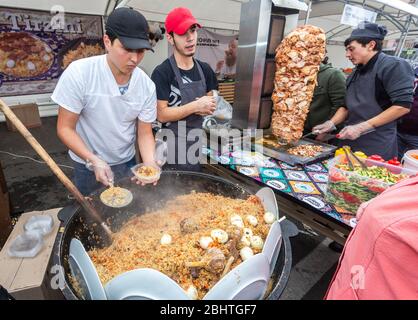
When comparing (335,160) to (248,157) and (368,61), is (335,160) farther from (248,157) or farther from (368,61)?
(368,61)

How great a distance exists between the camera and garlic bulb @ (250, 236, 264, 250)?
1345mm

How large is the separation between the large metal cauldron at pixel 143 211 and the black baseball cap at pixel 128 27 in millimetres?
854

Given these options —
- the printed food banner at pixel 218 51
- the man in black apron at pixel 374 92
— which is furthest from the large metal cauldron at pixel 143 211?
the printed food banner at pixel 218 51

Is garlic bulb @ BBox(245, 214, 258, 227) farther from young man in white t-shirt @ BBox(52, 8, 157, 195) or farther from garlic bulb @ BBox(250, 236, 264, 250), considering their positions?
young man in white t-shirt @ BBox(52, 8, 157, 195)

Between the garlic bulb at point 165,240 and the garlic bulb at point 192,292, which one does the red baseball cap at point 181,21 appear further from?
the garlic bulb at point 192,292

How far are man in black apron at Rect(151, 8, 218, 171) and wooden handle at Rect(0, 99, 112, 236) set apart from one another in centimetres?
119

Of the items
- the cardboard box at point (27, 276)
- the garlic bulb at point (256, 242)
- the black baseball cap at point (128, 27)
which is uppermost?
the black baseball cap at point (128, 27)

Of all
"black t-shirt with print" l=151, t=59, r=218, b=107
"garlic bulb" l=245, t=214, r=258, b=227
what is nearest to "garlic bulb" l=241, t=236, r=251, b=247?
"garlic bulb" l=245, t=214, r=258, b=227

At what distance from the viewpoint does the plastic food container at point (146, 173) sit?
64.0 inches

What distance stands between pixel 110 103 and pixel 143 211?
824mm

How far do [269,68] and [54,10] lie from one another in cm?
658

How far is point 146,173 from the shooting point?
1686mm

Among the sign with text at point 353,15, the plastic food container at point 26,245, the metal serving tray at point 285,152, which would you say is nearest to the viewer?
the plastic food container at point 26,245

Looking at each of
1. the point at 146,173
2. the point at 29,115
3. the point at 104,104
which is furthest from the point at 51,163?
the point at 29,115
